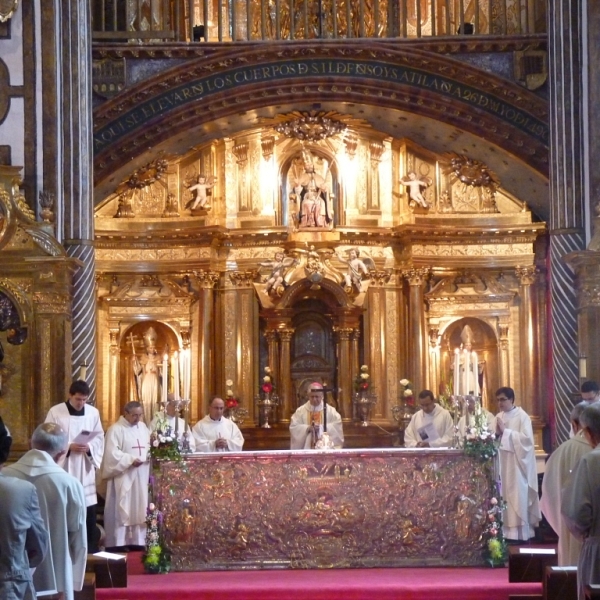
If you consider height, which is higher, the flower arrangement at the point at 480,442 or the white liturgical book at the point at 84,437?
the white liturgical book at the point at 84,437

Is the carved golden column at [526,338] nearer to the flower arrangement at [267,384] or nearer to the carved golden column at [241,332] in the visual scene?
the flower arrangement at [267,384]

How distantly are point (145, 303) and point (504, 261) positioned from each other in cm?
558

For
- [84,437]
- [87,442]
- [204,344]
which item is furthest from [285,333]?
[84,437]

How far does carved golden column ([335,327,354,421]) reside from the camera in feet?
66.3

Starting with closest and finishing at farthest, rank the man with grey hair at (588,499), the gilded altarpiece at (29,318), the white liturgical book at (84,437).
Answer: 1. the man with grey hair at (588,499)
2. the white liturgical book at (84,437)
3. the gilded altarpiece at (29,318)

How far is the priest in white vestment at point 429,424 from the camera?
1551 cm

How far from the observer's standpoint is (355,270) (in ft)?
66.3

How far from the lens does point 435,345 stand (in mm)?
20562

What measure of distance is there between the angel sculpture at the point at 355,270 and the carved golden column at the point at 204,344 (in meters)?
2.06

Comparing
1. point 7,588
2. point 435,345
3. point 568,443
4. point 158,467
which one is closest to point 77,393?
point 158,467

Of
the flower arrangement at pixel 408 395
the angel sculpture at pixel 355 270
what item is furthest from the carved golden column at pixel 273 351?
the flower arrangement at pixel 408 395

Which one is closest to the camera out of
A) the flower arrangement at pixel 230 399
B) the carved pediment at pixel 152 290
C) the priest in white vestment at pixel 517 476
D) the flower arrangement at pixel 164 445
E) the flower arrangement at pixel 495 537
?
the flower arrangement at pixel 495 537

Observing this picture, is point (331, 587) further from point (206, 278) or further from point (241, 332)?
point (206, 278)

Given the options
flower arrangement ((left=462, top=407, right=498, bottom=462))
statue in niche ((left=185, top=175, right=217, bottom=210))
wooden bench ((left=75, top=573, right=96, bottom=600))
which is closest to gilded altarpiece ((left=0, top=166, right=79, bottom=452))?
statue in niche ((left=185, top=175, right=217, bottom=210))
